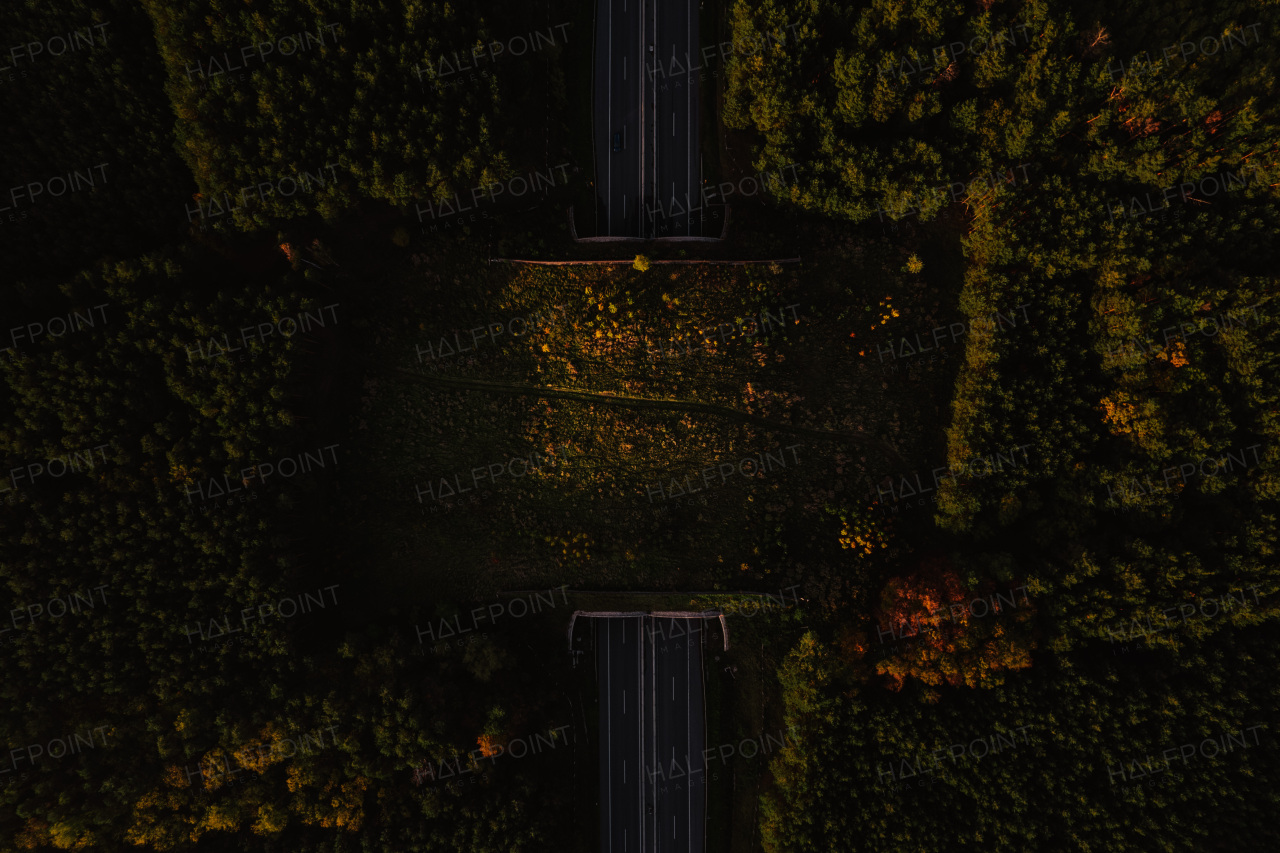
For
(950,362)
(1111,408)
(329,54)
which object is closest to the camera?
(329,54)

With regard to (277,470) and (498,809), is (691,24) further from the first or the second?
(498,809)

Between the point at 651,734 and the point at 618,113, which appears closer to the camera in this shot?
the point at 651,734

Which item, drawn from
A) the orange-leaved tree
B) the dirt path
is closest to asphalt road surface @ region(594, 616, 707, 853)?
the orange-leaved tree

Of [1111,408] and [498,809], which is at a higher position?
[1111,408]

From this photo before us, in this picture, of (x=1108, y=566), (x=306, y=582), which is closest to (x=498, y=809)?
(x=306, y=582)

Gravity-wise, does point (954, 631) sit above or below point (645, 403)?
below

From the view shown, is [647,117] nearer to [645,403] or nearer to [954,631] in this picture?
[645,403]

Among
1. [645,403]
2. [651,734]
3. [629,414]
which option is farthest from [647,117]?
[651,734]
